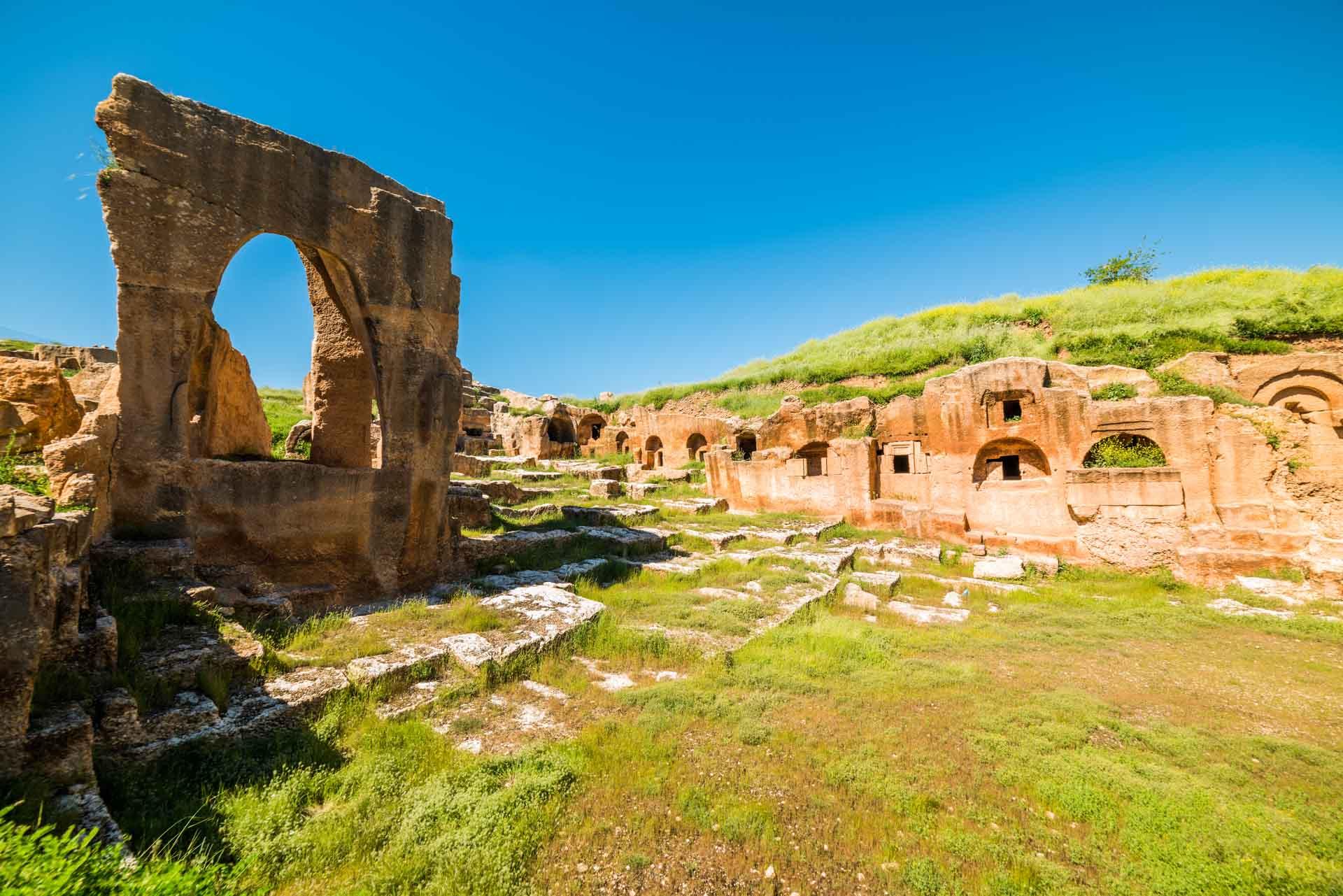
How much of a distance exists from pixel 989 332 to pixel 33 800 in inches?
970

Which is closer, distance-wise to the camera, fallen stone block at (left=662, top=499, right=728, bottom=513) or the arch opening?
the arch opening

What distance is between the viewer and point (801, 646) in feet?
19.0

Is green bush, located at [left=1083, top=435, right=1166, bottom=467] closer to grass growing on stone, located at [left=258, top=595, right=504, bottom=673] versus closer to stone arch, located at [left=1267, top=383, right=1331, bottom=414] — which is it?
stone arch, located at [left=1267, top=383, right=1331, bottom=414]

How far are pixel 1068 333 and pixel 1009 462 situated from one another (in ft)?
25.7

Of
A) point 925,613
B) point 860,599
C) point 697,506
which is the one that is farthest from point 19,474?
point 697,506

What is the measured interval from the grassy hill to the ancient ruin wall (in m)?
13.7

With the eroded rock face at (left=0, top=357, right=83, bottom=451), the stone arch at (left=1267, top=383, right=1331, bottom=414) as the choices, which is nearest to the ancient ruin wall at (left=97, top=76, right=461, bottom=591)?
the eroded rock face at (left=0, top=357, right=83, bottom=451)

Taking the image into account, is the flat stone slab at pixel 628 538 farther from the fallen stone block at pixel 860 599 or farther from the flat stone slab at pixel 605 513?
the fallen stone block at pixel 860 599

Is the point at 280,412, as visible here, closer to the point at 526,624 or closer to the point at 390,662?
the point at 526,624

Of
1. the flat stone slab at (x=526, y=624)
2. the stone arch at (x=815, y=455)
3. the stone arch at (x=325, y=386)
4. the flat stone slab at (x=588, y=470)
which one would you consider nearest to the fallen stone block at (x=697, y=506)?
the stone arch at (x=815, y=455)

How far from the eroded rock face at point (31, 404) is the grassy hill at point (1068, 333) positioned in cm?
1699

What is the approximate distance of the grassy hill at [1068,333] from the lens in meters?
12.9

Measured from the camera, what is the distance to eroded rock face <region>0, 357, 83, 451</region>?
500 centimetres

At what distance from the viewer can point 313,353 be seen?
312 inches
